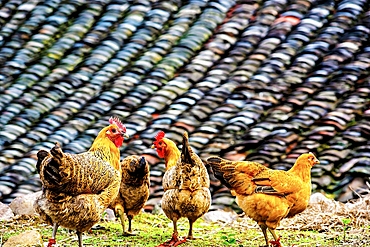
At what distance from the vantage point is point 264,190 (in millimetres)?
7574

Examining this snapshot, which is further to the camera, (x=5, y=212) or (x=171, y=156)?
(x=5, y=212)

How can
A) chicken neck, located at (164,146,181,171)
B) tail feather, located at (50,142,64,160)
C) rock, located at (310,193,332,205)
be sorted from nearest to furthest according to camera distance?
tail feather, located at (50,142,64,160) → chicken neck, located at (164,146,181,171) → rock, located at (310,193,332,205)

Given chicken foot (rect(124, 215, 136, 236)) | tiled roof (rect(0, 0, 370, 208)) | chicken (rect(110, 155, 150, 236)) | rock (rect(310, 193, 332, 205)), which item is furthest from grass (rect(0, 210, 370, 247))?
tiled roof (rect(0, 0, 370, 208))

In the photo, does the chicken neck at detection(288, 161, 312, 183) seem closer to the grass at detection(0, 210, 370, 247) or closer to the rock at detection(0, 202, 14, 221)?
the grass at detection(0, 210, 370, 247)

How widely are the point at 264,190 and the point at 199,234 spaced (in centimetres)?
123

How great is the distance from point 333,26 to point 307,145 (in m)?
2.18

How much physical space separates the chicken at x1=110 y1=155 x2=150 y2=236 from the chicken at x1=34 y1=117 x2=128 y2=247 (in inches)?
20.2

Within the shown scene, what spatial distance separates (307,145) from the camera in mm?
9898

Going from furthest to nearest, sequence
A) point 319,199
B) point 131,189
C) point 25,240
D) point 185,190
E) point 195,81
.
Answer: point 195,81, point 319,199, point 131,189, point 185,190, point 25,240

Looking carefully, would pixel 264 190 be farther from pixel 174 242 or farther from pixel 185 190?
pixel 174 242

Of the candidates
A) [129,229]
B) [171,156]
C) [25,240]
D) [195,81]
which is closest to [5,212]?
[129,229]

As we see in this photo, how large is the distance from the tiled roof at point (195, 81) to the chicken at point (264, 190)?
1.68 metres

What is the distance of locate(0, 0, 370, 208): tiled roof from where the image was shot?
9930 millimetres

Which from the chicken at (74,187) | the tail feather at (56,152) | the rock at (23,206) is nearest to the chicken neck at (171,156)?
the chicken at (74,187)
